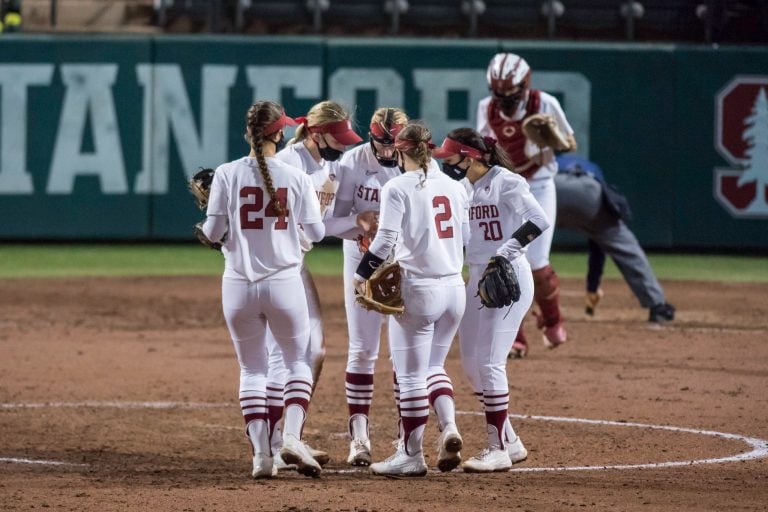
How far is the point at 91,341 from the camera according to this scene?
41.2 feet

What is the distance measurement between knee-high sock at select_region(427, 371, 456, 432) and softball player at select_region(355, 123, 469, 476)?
1 cm

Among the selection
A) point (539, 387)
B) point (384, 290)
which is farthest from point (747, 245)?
point (384, 290)

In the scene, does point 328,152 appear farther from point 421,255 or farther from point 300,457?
point 300,457

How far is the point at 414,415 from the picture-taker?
287 inches

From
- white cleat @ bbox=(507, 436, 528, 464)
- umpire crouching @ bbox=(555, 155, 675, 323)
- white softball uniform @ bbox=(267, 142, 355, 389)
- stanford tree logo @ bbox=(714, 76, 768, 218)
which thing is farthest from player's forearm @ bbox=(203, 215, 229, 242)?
stanford tree logo @ bbox=(714, 76, 768, 218)

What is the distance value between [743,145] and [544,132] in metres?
8.37

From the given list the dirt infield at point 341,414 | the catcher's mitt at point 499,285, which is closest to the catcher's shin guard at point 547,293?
the dirt infield at point 341,414

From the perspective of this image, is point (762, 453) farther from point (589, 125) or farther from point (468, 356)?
point (589, 125)

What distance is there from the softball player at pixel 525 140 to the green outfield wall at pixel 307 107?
7.22 metres

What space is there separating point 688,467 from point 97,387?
15.3 feet

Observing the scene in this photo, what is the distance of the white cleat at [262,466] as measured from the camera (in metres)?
7.20

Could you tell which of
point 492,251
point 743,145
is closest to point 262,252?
point 492,251

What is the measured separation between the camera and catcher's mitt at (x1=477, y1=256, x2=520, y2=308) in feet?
24.5

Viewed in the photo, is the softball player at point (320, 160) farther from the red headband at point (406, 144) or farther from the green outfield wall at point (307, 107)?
the green outfield wall at point (307, 107)
